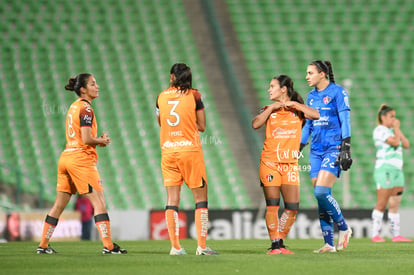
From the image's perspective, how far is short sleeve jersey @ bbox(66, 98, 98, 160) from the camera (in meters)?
8.78

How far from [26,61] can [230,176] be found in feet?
23.5

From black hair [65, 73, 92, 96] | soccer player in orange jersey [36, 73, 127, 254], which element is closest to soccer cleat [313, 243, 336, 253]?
soccer player in orange jersey [36, 73, 127, 254]

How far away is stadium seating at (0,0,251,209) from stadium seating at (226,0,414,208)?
1.80 m

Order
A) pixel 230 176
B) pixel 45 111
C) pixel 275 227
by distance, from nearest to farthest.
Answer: pixel 275 227, pixel 230 176, pixel 45 111

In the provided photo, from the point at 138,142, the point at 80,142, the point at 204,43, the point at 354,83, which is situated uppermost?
the point at 204,43

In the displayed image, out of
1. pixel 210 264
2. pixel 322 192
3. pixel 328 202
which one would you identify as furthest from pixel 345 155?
pixel 210 264

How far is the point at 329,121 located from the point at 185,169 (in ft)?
6.26

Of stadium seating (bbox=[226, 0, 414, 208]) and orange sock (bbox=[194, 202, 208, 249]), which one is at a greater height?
stadium seating (bbox=[226, 0, 414, 208])

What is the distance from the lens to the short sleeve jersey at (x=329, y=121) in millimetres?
9141

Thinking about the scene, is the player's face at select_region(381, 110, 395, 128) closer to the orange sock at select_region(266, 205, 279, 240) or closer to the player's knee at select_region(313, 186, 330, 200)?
the player's knee at select_region(313, 186, 330, 200)

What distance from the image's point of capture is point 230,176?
63.8ft

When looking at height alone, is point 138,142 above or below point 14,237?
above

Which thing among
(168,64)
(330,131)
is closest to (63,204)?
(330,131)

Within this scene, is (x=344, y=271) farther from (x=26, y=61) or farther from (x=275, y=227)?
(x=26, y=61)
